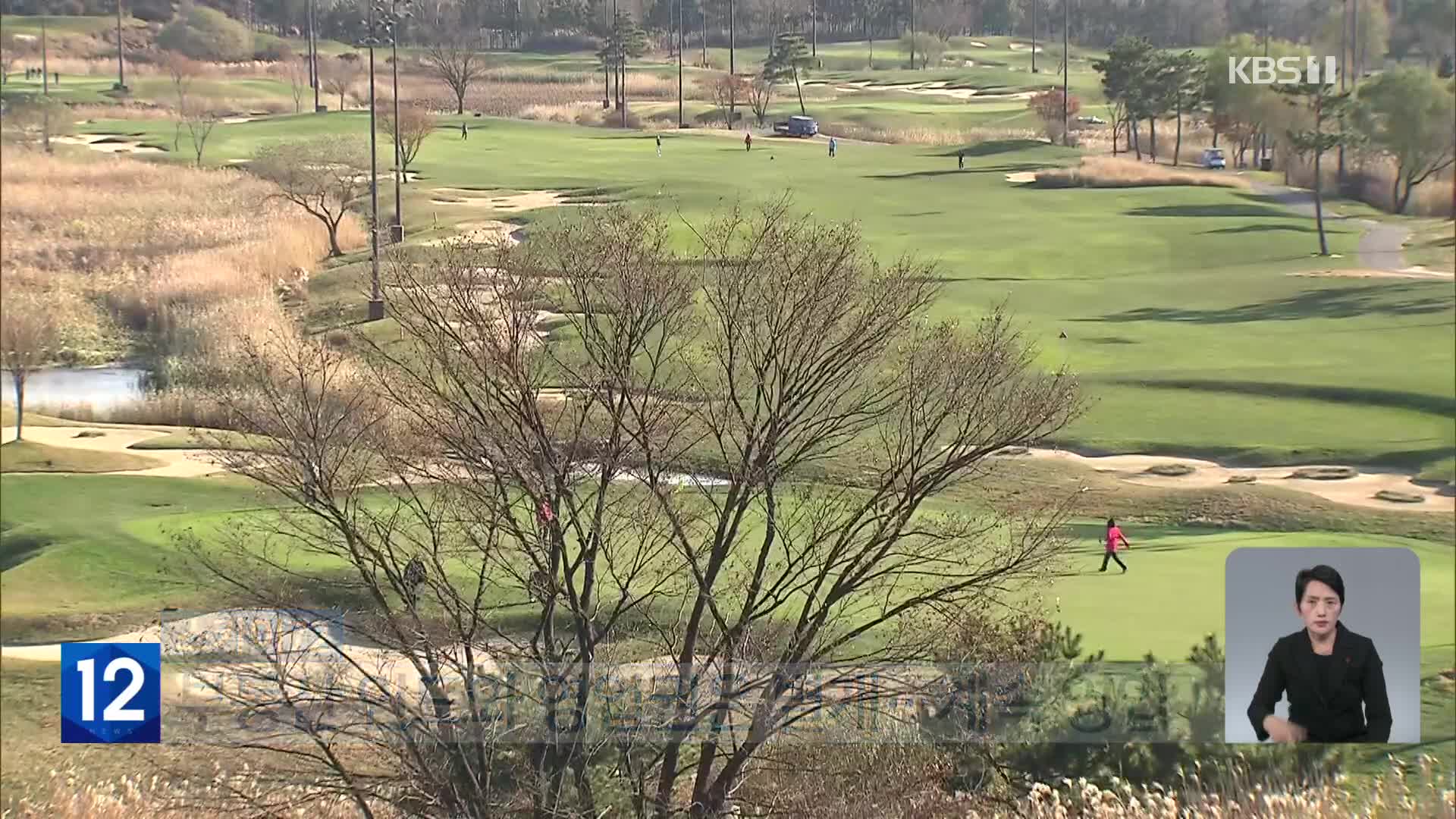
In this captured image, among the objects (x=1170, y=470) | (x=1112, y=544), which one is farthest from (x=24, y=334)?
(x=1170, y=470)

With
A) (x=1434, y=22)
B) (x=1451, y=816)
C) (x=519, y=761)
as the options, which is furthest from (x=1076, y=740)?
(x=1434, y=22)

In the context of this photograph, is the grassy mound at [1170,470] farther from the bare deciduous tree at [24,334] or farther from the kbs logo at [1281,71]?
the bare deciduous tree at [24,334]

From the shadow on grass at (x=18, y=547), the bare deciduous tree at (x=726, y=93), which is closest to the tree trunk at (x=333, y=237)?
the shadow on grass at (x=18, y=547)

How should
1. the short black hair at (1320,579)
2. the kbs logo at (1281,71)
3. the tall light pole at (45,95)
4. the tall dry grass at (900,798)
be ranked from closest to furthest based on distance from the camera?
the tall dry grass at (900,798) < the short black hair at (1320,579) < the tall light pole at (45,95) < the kbs logo at (1281,71)

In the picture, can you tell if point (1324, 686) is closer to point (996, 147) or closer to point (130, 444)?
point (996, 147)

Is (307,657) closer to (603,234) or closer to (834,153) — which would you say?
(603,234)

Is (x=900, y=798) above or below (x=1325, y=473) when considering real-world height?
below

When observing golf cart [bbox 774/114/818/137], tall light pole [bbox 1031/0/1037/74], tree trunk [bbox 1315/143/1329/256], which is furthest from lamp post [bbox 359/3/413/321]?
tree trunk [bbox 1315/143/1329/256]
